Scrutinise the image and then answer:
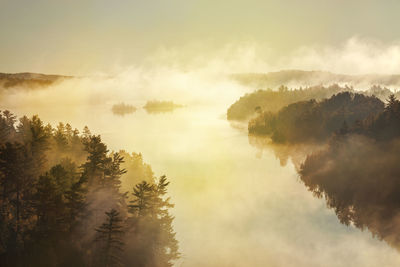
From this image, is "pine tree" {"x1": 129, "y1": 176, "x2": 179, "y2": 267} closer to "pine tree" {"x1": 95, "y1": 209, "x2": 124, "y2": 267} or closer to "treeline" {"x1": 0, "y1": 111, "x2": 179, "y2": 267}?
"treeline" {"x1": 0, "y1": 111, "x2": 179, "y2": 267}

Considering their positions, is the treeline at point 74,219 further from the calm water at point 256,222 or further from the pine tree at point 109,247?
the calm water at point 256,222

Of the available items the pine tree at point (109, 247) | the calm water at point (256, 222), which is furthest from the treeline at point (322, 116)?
the pine tree at point (109, 247)

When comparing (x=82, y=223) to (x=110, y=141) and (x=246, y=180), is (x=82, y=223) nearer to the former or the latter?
(x=246, y=180)

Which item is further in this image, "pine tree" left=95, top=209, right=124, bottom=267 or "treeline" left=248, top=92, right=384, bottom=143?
"treeline" left=248, top=92, right=384, bottom=143

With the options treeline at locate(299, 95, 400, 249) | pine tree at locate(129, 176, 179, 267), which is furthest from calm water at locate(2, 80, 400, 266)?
pine tree at locate(129, 176, 179, 267)

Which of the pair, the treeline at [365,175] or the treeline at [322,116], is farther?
the treeline at [322,116]

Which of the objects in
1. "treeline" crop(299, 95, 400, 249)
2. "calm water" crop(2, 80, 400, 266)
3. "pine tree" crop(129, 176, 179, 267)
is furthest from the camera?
"treeline" crop(299, 95, 400, 249)

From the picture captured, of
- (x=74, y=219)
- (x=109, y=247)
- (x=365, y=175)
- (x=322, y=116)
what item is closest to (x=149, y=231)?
(x=109, y=247)

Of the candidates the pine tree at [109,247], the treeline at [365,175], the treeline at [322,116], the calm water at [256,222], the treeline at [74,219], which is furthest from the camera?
the treeline at [322,116]
